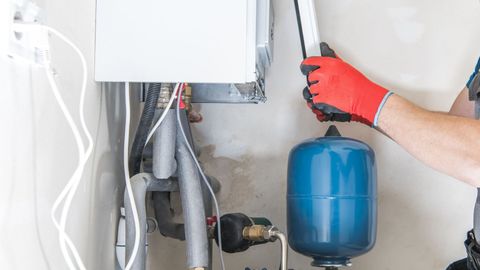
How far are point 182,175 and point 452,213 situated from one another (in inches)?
31.2

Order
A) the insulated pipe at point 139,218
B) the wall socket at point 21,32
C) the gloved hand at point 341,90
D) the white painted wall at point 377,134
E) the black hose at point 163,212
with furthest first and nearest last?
the white painted wall at point 377,134
the black hose at point 163,212
the gloved hand at point 341,90
the insulated pipe at point 139,218
the wall socket at point 21,32

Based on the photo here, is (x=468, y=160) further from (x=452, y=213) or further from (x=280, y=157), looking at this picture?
(x=280, y=157)

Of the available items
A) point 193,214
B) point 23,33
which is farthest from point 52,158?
point 193,214

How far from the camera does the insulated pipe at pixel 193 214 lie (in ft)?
4.02

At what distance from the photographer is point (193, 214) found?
4.05 ft

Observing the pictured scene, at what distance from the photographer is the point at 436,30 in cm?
165

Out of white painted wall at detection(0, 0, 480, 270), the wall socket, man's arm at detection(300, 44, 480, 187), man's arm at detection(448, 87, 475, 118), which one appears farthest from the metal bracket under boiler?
the wall socket

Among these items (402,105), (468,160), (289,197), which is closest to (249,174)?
(289,197)

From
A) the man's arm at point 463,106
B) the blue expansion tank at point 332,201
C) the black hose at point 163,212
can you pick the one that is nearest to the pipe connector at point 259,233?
the blue expansion tank at point 332,201

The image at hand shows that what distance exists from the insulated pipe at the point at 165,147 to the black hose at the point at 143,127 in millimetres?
50

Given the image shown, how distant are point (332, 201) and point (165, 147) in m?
0.39

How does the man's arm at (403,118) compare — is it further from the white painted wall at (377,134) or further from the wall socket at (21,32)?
the wall socket at (21,32)

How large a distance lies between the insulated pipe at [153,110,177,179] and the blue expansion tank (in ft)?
1.03

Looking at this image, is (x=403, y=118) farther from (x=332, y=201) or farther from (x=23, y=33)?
(x=23, y=33)
